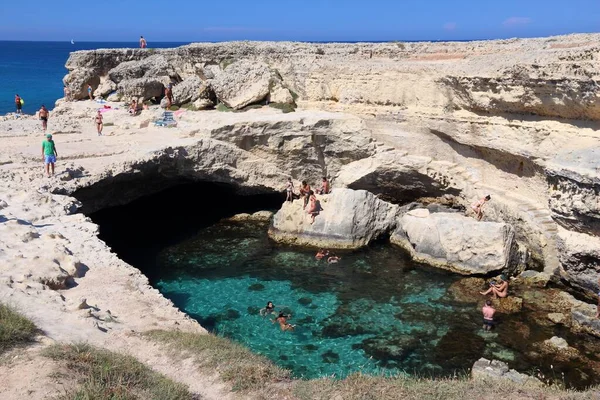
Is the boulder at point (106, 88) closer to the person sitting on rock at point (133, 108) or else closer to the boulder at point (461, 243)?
the person sitting on rock at point (133, 108)

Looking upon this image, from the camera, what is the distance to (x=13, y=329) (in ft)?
25.5

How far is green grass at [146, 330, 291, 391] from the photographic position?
7738mm

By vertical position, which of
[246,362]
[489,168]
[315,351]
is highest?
[489,168]

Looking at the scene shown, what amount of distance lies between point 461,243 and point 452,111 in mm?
4722

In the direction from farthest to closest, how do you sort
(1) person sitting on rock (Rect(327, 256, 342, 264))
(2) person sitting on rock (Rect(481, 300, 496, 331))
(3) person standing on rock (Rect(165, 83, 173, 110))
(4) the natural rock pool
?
(3) person standing on rock (Rect(165, 83, 173, 110))
(1) person sitting on rock (Rect(327, 256, 342, 264))
(2) person sitting on rock (Rect(481, 300, 496, 331))
(4) the natural rock pool

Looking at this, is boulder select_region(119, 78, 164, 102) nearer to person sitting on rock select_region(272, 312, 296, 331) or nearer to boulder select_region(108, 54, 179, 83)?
boulder select_region(108, 54, 179, 83)

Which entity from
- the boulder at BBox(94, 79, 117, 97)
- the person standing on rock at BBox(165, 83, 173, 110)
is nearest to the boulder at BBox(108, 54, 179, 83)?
the boulder at BBox(94, 79, 117, 97)

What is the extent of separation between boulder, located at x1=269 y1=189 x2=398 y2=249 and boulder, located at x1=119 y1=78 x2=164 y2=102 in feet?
36.7

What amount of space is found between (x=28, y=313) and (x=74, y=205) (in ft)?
18.8

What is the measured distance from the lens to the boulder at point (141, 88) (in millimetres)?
25719

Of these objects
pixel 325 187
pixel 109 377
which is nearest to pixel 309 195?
pixel 325 187

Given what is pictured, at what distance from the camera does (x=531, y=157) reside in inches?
625

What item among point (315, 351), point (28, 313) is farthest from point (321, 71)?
point (28, 313)

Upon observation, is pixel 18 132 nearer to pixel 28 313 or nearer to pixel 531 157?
pixel 28 313
